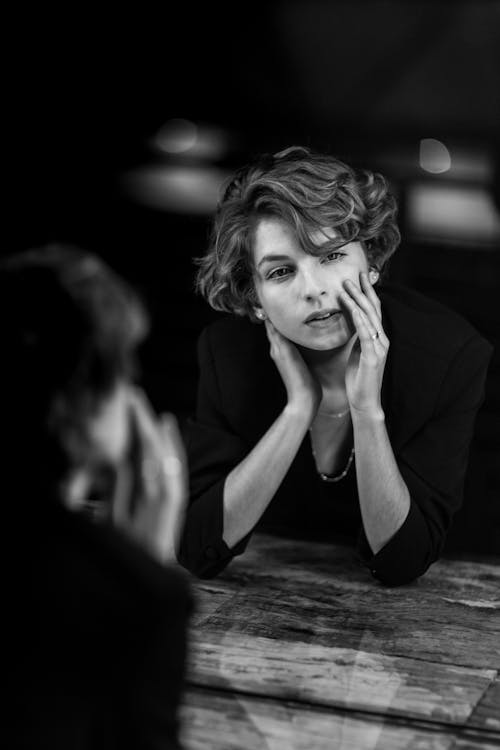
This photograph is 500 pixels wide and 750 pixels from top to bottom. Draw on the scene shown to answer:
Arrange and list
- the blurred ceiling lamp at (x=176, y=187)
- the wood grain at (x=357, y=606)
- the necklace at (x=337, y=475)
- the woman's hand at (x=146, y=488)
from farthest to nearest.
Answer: the blurred ceiling lamp at (x=176, y=187) → the necklace at (x=337, y=475) → the wood grain at (x=357, y=606) → the woman's hand at (x=146, y=488)

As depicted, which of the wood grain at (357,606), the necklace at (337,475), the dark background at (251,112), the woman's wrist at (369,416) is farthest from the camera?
the dark background at (251,112)

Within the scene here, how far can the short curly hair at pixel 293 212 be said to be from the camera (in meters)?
1.62

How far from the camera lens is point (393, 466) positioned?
161cm

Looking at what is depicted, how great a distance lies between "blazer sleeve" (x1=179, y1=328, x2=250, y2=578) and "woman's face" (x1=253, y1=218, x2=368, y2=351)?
0.72 ft

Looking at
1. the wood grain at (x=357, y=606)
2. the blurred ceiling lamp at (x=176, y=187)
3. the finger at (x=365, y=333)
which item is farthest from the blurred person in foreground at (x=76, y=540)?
the blurred ceiling lamp at (x=176, y=187)

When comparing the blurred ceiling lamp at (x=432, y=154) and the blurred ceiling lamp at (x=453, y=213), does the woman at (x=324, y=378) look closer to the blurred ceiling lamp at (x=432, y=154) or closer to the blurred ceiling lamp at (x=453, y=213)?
the blurred ceiling lamp at (x=453, y=213)

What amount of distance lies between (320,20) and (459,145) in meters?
0.78

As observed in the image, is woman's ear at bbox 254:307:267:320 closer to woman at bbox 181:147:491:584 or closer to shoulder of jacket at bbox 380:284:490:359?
woman at bbox 181:147:491:584

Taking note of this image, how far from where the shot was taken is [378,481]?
63.1 inches

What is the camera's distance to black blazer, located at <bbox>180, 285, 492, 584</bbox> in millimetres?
1632

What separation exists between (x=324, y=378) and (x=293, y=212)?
0.37 m

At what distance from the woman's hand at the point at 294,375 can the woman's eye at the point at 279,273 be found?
14 centimetres

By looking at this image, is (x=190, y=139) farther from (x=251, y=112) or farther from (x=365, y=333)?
(x=365, y=333)

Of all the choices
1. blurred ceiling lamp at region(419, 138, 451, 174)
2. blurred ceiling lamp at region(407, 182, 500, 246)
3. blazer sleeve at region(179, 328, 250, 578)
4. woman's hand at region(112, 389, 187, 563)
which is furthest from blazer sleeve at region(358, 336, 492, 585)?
blurred ceiling lamp at region(419, 138, 451, 174)
